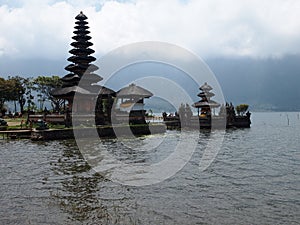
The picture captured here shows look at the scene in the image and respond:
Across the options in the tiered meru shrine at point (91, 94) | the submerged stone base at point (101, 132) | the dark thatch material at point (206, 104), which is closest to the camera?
the submerged stone base at point (101, 132)

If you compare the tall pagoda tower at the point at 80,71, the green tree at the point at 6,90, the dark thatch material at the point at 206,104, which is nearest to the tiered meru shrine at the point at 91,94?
the tall pagoda tower at the point at 80,71

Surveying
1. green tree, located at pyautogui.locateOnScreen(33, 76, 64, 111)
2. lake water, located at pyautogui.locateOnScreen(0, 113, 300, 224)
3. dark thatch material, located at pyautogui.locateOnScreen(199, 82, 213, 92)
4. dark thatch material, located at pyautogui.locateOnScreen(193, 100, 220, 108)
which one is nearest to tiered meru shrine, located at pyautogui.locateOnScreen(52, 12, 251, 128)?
dark thatch material, located at pyautogui.locateOnScreen(193, 100, 220, 108)

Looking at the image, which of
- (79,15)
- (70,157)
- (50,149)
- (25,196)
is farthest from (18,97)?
(25,196)

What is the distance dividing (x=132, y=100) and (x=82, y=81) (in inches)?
287

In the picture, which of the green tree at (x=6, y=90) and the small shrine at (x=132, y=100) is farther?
the green tree at (x=6, y=90)

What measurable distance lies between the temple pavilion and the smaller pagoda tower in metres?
19.7

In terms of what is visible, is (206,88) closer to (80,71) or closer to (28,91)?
(80,71)

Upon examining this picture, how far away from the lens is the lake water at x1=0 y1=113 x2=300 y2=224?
1011cm

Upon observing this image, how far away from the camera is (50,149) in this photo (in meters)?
25.7

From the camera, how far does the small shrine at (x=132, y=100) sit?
1735 inches

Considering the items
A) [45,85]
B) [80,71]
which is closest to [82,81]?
[80,71]

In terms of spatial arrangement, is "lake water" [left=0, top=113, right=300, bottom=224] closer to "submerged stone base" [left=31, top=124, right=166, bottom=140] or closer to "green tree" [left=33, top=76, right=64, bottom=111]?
"submerged stone base" [left=31, top=124, right=166, bottom=140]

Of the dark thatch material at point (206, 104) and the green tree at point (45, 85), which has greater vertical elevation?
the green tree at point (45, 85)

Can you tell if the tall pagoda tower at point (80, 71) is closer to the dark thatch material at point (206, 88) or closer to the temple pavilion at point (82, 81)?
the temple pavilion at point (82, 81)
